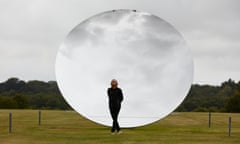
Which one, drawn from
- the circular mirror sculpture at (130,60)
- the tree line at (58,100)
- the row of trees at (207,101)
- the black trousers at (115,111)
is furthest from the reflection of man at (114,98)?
the row of trees at (207,101)

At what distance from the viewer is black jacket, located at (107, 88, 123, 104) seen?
15617 millimetres

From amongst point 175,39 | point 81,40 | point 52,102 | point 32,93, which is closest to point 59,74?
point 81,40

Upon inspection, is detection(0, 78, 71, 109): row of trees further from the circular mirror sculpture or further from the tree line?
the circular mirror sculpture

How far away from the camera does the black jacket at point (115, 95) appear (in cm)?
1562

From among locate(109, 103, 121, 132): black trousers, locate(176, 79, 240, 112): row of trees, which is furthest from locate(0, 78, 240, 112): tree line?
locate(109, 103, 121, 132): black trousers

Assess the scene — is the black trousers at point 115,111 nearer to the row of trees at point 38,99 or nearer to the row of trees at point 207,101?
the row of trees at point 38,99

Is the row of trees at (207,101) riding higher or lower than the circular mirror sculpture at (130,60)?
lower

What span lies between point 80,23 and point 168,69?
10.1ft

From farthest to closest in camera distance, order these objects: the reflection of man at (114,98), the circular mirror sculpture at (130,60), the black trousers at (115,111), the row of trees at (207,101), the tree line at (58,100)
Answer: the row of trees at (207,101)
the tree line at (58,100)
the circular mirror sculpture at (130,60)
the black trousers at (115,111)
the reflection of man at (114,98)

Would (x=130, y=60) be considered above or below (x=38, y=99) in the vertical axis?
above

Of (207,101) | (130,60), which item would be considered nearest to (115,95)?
(130,60)

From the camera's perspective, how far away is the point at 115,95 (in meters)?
15.6

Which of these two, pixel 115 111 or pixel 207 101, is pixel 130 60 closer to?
pixel 115 111

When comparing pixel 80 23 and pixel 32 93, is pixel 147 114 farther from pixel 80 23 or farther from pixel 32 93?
pixel 32 93
